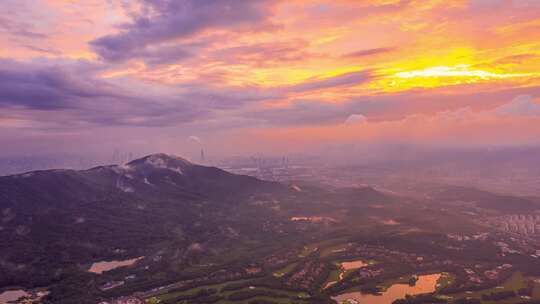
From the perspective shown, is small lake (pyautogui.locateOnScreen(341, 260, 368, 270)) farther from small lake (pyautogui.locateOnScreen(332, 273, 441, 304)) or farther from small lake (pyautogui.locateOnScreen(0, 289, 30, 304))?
small lake (pyautogui.locateOnScreen(0, 289, 30, 304))

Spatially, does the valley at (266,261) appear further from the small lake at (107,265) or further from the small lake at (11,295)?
the small lake at (11,295)

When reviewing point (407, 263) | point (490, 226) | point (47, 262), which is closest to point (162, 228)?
point (47, 262)

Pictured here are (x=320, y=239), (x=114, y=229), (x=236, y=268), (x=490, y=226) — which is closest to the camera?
(x=236, y=268)

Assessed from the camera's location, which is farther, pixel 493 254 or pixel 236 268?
pixel 493 254

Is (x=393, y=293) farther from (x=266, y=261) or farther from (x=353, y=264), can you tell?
(x=266, y=261)

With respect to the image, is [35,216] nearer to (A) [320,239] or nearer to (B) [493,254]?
(A) [320,239]

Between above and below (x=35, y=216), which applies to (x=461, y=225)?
below

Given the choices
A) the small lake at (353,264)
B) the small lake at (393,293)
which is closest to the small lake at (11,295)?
the small lake at (393,293)
